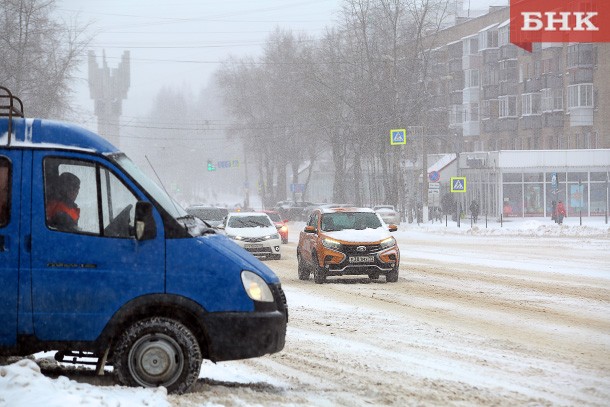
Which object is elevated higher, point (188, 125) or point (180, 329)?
point (188, 125)

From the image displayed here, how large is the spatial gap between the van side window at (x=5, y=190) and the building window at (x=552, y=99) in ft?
252

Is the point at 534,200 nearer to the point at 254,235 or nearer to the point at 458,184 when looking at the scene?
the point at 458,184

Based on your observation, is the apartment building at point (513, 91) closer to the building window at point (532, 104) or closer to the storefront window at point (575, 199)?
the building window at point (532, 104)

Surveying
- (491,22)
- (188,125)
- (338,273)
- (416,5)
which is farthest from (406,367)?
(188,125)

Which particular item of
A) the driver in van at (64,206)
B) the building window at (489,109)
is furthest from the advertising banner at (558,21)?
the driver in van at (64,206)

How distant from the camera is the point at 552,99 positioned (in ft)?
274

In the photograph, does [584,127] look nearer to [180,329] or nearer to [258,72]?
[258,72]

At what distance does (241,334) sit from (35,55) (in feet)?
170

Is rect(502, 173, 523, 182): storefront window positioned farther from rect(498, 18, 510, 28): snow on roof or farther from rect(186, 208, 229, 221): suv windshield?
rect(186, 208, 229, 221): suv windshield

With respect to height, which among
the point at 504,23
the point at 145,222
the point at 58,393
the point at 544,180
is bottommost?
the point at 58,393

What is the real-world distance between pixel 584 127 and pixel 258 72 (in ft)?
98.1

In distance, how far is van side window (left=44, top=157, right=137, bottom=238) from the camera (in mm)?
9219

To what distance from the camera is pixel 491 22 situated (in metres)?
96.1

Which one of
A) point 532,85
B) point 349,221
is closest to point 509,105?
point 532,85
